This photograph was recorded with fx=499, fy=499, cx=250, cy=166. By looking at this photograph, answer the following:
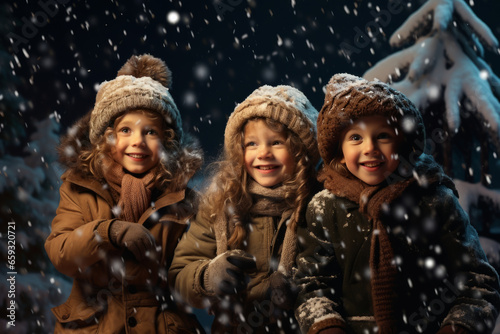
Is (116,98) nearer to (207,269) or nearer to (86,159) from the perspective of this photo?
(86,159)

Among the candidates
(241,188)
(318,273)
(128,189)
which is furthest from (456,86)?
(128,189)

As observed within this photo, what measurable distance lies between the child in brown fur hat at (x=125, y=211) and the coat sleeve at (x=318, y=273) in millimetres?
711

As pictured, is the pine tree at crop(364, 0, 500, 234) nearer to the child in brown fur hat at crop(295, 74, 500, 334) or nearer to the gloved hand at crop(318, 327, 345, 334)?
the child in brown fur hat at crop(295, 74, 500, 334)

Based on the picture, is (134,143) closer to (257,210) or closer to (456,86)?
(257,210)

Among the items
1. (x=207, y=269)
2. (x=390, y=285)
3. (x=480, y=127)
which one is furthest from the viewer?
(x=480, y=127)

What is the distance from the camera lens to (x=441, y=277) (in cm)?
189

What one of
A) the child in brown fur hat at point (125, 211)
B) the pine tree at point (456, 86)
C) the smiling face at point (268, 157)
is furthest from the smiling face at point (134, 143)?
the pine tree at point (456, 86)

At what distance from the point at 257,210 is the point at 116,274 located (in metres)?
0.76

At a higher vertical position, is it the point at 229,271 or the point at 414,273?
the point at 229,271

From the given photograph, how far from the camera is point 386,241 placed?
189cm

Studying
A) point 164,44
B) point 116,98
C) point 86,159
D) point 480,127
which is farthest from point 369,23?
point 86,159

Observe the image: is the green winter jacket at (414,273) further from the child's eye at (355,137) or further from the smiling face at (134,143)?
the smiling face at (134,143)

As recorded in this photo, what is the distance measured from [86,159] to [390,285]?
5.47ft

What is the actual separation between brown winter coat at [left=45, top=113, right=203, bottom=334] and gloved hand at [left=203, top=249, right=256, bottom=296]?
1.42ft
